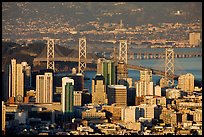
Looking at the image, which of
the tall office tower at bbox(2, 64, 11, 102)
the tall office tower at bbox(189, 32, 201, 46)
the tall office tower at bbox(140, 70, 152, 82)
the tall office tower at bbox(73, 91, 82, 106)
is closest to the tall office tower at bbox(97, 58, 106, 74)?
the tall office tower at bbox(140, 70, 152, 82)

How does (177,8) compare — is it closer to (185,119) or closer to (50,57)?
(50,57)

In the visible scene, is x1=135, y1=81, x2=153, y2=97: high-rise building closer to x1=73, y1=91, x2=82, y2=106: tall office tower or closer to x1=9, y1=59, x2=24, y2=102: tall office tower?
x1=73, y1=91, x2=82, y2=106: tall office tower

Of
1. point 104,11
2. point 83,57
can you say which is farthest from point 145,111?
point 83,57

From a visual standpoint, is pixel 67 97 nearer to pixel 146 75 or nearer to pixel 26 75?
pixel 26 75

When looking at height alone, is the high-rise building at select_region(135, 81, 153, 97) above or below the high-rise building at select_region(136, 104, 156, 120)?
above

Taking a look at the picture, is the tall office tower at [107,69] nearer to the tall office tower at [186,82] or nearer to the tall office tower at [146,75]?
the tall office tower at [146,75]

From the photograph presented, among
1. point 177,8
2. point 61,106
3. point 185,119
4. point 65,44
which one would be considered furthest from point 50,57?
Answer: point 185,119
